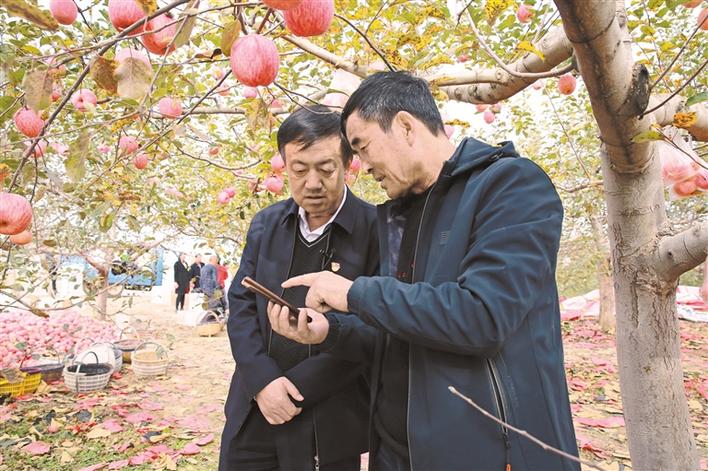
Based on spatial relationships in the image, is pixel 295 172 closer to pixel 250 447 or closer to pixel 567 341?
pixel 250 447

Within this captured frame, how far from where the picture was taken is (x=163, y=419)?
3760 mm

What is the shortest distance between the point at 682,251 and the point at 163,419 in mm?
3799

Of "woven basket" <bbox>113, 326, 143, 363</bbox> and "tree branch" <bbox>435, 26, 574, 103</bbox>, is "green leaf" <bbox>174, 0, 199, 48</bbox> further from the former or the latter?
"woven basket" <bbox>113, 326, 143, 363</bbox>

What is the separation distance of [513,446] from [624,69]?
0.87 meters

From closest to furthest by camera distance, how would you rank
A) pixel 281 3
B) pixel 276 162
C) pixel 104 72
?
pixel 281 3 < pixel 104 72 < pixel 276 162

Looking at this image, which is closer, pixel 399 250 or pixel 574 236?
pixel 399 250

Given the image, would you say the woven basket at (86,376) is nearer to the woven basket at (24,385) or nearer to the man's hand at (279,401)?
the woven basket at (24,385)

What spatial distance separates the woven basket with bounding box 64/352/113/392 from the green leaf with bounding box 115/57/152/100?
4.19 m

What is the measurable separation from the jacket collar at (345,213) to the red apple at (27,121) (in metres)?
0.96

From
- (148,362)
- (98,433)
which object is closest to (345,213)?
(98,433)

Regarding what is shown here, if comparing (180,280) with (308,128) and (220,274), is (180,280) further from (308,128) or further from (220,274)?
(308,128)

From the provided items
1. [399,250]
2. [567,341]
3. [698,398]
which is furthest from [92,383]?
[567,341]

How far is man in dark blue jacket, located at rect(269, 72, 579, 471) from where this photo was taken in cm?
85

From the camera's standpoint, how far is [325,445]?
1.32 metres
